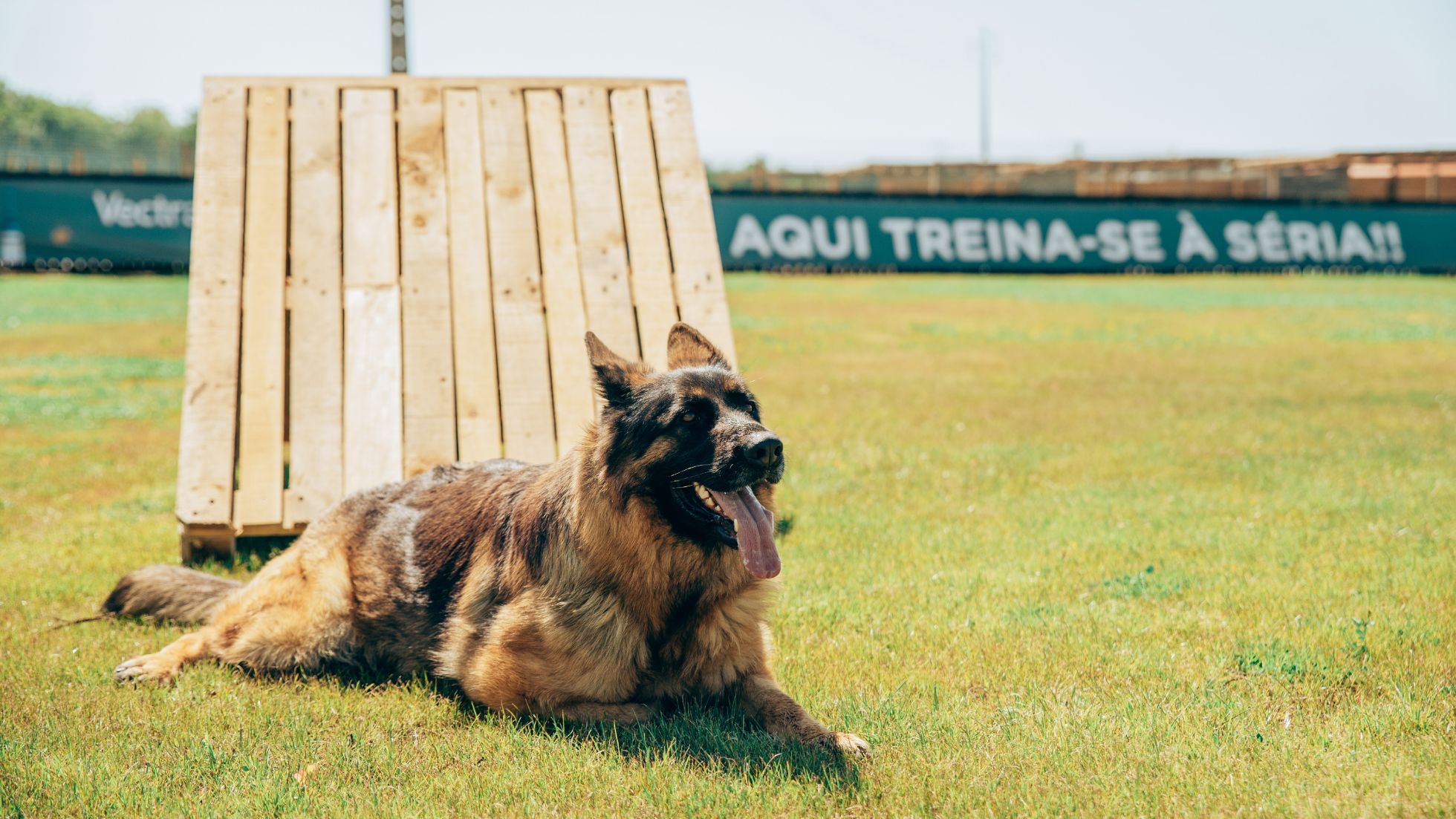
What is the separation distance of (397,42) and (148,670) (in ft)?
23.6

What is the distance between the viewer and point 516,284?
313 inches

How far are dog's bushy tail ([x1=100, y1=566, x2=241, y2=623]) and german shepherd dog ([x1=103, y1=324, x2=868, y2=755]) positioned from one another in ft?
2.20

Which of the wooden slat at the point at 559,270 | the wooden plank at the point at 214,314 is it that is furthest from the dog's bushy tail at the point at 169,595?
the wooden slat at the point at 559,270

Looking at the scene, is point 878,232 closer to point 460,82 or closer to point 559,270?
point 460,82

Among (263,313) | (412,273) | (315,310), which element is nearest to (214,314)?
(263,313)

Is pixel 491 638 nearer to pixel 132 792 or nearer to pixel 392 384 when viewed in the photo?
pixel 132 792

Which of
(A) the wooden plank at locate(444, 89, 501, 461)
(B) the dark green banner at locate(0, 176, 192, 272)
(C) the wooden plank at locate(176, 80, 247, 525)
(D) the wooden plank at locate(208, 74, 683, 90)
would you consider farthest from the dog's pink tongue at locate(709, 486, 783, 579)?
(B) the dark green banner at locate(0, 176, 192, 272)

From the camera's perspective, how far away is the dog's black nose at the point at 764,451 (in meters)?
3.96

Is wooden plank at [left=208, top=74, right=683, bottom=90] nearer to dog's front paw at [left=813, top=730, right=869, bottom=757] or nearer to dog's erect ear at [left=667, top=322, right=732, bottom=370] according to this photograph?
dog's erect ear at [left=667, top=322, right=732, bottom=370]

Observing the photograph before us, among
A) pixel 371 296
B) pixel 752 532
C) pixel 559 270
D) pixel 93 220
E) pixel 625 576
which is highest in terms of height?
pixel 93 220

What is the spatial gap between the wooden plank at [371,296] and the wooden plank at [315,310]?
69 millimetres

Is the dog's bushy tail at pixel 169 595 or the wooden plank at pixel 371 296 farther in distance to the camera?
the wooden plank at pixel 371 296

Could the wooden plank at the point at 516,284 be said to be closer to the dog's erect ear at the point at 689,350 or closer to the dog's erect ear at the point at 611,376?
the dog's erect ear at the point at 689,350

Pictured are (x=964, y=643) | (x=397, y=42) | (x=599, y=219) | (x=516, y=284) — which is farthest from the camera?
(x=397, y=42)
